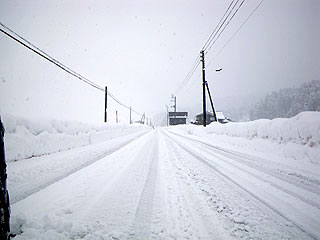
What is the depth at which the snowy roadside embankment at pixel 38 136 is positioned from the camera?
11.6 ft

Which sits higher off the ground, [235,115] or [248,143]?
[235,115]

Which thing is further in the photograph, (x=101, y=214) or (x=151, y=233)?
(x=101, y=214)

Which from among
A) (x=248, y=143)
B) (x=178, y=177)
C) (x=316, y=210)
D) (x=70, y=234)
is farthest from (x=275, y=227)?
(x=248, y=143)

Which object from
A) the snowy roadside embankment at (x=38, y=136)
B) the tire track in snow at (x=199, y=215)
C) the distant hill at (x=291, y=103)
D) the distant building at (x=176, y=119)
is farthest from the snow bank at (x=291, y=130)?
the distant hill at (x=291, y=103)

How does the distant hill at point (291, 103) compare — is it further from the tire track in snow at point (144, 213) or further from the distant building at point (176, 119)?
the tire track in snow at point (144, 213)

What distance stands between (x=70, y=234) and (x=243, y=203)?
6.72ft

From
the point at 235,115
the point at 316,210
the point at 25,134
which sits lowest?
the point at 316,210

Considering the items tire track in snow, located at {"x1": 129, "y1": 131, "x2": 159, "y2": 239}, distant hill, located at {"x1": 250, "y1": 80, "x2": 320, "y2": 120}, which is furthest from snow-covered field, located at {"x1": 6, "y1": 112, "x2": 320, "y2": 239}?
distant hill, located at {"x1": 250, "y1": 80, "x2": 320, "y2": 120}

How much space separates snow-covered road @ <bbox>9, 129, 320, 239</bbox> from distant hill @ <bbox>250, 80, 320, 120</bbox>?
73.7 meters

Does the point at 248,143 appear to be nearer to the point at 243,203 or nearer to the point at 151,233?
the point at 243,203

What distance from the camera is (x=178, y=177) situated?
9.20 ft

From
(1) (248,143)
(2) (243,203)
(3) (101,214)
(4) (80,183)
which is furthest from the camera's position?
(1) (248,143)

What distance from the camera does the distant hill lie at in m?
56.1

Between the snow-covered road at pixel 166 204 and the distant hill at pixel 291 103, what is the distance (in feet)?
242
